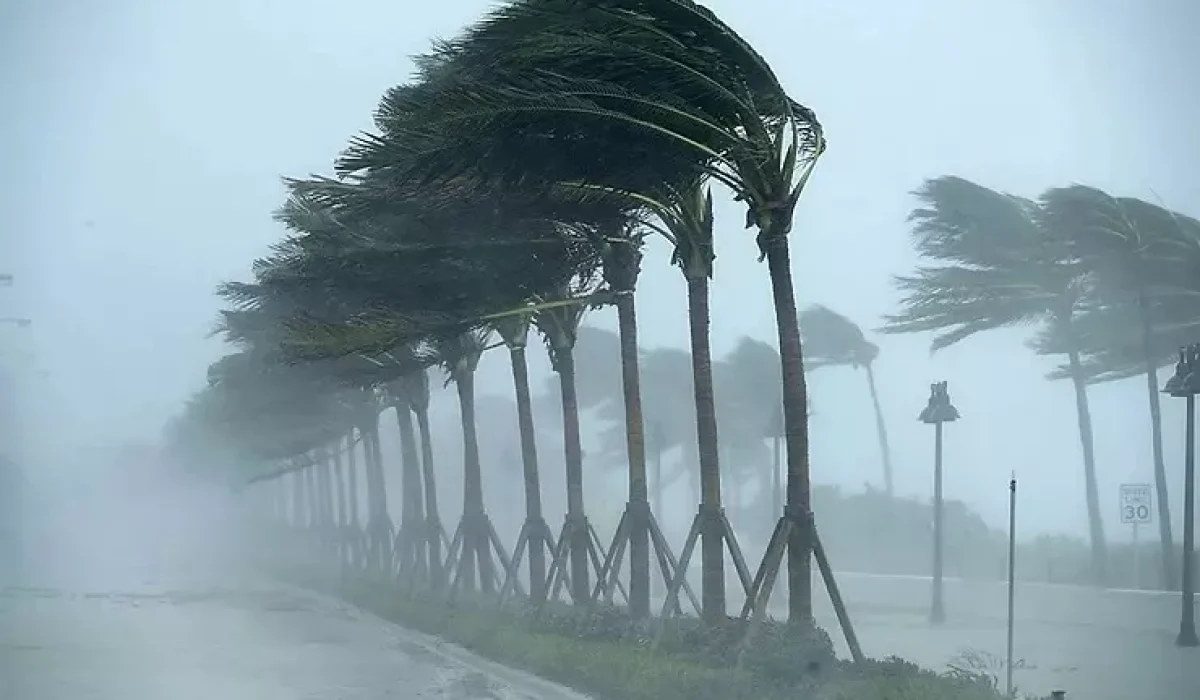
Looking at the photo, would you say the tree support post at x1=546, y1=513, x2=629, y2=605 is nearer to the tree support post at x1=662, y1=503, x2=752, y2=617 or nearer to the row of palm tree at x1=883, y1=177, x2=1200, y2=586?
the tree support post at x1=662, y1=503, x2=752, y2=617

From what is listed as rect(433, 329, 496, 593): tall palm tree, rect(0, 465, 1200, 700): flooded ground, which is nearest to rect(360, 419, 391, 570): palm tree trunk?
rect(0, 465, 1200, 700): flooded ground

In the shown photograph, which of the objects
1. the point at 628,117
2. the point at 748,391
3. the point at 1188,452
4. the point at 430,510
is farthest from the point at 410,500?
the point at 628,117

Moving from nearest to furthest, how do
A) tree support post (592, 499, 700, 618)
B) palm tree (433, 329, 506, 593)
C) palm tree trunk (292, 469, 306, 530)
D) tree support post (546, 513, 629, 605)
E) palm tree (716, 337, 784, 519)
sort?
tree support post (592, 499, 700, 618)
tree support post (546, 513, 629, 605)
palm tree (433, 329, 506, 593)
palm tree (716, 337, 784, 519)
palm tree trunk (292, 469, 306, 530)

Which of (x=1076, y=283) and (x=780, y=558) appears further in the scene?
(x=1076, y=283)

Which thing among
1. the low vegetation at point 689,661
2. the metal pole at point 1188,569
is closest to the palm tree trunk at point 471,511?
the low vegetation at point 689,661

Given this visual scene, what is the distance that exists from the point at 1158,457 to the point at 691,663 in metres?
14.4

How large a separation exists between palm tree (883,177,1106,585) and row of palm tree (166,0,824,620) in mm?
10368

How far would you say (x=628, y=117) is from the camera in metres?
15.5

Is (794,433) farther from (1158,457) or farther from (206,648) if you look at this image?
(1158,457)

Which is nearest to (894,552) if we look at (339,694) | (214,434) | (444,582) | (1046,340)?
(1046,340)

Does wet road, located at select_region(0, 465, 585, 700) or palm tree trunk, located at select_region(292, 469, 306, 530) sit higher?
palm tree trunk, located at select_region(292, 469, 306, 530)

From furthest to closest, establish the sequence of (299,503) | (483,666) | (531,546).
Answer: (299,503) → (531,546) → (483,666)

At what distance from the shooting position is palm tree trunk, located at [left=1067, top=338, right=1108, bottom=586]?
1237 inches

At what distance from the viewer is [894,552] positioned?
140 feet
